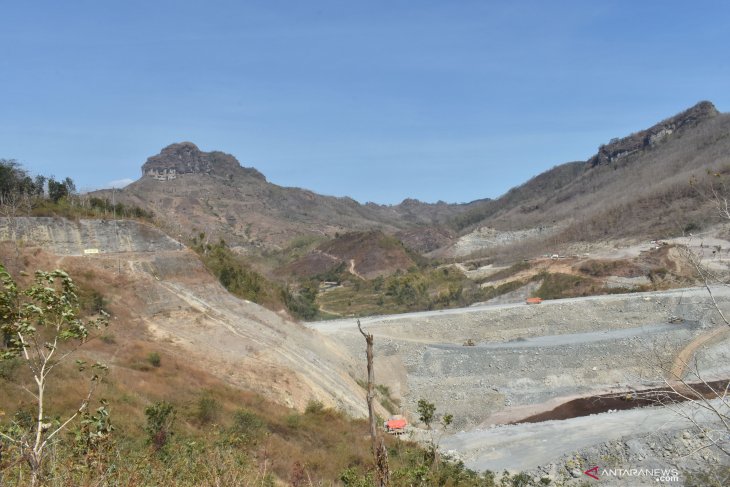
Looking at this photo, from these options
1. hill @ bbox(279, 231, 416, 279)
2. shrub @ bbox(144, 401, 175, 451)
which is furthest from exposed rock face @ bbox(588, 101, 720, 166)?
shrub @ bbox(144, 401, 175, 451)

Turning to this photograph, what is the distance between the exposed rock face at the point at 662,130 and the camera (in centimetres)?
17002

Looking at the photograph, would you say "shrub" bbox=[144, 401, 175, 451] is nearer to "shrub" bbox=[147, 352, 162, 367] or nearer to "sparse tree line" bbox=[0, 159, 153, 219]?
"shrub" bbox=[147, 352, 162, 367]

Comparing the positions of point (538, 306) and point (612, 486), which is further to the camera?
point (538, 306)

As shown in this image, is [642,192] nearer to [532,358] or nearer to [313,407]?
[532,358]

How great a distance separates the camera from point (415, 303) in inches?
3046

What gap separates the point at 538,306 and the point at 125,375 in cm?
4295

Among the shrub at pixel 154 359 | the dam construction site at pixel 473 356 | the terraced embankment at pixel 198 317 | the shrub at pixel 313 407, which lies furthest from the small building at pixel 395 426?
the shrub at pixel 154 359

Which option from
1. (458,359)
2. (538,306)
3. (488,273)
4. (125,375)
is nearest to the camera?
(125,375)

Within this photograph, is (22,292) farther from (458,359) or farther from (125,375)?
(458,359)

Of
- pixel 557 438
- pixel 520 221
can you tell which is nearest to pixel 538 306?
pixel 557 438

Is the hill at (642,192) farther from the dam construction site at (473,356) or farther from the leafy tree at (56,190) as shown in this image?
the leafy tree at (56,190)

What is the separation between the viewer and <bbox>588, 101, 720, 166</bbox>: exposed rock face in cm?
17002

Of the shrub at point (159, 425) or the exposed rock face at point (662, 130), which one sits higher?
the exposed rock face at point (662, 130)

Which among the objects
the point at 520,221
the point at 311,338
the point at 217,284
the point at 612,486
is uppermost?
the point at 520,221
